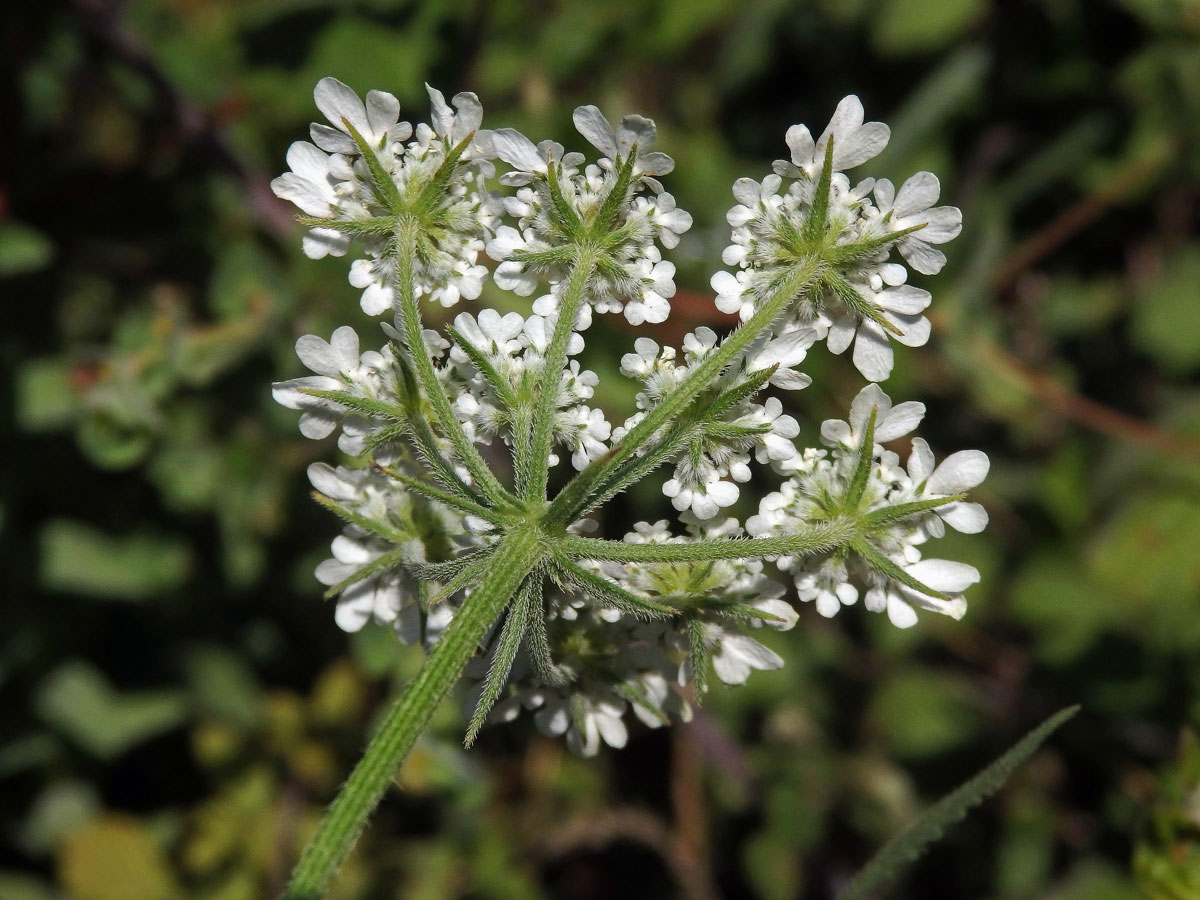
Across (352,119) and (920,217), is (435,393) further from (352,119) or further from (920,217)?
(920,217)

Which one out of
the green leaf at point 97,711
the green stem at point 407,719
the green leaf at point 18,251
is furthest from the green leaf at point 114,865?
the green stem at point 407,719

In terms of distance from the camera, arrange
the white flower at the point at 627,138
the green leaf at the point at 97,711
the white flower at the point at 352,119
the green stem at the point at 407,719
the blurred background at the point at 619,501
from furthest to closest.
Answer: the green leaf at the point at 97,711, the blurred background at the point at 619,501, the white flower at the point at 352,119, the white flower at the point at 627,138, the green stem at the point at 407,719

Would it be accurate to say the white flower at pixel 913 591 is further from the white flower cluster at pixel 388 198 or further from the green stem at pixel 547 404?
the white flower cluster at pixel 388 198

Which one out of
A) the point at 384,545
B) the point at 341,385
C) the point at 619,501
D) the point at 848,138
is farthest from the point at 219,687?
the point at 848,138

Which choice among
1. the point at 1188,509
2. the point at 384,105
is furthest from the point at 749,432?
the point at 1188,509

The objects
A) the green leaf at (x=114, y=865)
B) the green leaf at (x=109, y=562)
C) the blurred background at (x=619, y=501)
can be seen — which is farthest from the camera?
the green leaf at (x=114, y=865)

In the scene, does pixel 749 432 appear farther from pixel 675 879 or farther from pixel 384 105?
pixel 675 879
